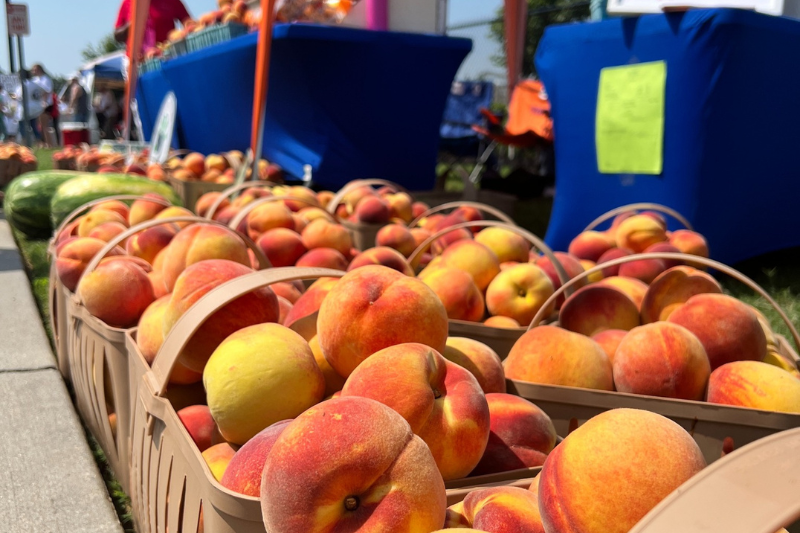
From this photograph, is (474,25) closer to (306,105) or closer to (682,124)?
(306,105)

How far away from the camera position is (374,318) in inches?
39.3

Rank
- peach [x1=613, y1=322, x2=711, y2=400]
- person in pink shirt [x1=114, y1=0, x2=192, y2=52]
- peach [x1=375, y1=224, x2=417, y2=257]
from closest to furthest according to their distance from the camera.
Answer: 1. peach [x1=613, y1=322, x2=711, y2=400]
2. peach [x1=375, y1=224, x2=417, y2=257]
3. person in pink shirt [x1=114, y1=0, x2=192, y2=52]

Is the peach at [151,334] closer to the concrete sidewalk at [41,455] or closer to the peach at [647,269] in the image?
the concrete sidewalk at [41,455]

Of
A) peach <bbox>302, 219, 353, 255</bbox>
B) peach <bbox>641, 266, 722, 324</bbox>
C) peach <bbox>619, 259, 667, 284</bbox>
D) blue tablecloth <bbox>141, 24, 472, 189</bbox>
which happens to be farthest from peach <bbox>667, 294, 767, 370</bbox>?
blue tablecloth <bbox>141, 24, 472, 189</bbox>

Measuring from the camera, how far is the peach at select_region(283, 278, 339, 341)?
122cm

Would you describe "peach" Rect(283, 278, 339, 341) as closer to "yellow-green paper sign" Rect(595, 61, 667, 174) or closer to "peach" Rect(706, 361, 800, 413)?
"peach" Rect(706, 361, 800, 413)

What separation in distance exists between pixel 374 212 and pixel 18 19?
1247 cm

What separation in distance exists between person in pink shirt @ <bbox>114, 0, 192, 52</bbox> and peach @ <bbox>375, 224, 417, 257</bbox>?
259 inches

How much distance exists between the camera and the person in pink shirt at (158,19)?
7625 millimetres

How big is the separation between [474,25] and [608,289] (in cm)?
1154

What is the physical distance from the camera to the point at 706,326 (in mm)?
1336

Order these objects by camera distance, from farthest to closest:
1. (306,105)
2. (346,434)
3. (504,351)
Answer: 1. (306,105)
2. (504,351)
3. (346,434)

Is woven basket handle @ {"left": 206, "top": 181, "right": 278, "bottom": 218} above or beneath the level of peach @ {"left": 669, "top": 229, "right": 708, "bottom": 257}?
above

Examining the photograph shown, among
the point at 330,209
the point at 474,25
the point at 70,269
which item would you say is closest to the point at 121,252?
the point at 70,269
